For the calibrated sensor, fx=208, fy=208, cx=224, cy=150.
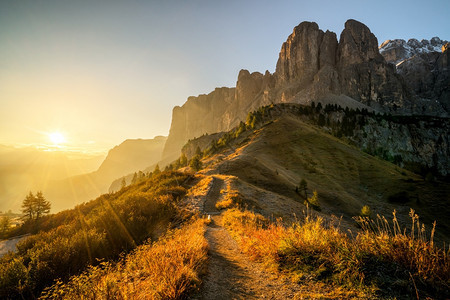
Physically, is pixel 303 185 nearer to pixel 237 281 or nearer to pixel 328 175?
pixel 328 175

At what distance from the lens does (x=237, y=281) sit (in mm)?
5609

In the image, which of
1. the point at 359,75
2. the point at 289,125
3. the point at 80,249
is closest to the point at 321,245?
the point at 80,249

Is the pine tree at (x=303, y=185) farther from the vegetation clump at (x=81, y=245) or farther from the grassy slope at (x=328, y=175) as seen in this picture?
the vegetation clump at (x=81, y=245)

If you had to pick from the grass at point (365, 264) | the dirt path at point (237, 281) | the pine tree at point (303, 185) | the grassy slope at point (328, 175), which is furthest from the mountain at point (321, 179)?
the grass at point (365, 264)

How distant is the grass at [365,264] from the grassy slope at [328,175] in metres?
15.7

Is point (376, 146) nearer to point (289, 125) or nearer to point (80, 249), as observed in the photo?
point (289, 125)

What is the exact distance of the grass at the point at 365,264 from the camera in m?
3.88

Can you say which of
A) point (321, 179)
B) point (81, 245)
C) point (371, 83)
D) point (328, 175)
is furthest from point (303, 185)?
point (371, 83)

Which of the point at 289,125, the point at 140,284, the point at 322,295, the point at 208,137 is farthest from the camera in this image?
the point at 208,137

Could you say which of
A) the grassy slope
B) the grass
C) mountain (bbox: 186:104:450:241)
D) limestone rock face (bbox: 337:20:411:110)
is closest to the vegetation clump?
the grass

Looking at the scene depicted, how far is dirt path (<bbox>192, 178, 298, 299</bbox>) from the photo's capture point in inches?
186

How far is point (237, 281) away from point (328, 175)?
172 ft

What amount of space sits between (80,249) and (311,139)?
69854 millimetres

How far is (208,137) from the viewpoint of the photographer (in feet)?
547
